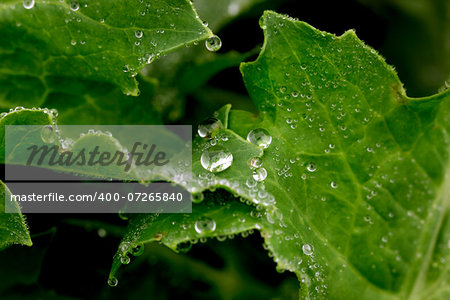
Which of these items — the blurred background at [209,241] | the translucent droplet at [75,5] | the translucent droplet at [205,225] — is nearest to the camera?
the translucent droplet at [205,225]

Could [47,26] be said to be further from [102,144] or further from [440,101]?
[440,101]

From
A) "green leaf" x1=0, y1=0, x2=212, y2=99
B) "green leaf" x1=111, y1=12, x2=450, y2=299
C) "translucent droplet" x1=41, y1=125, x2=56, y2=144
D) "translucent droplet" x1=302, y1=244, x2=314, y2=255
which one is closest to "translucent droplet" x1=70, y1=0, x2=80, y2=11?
"green leaf" x1=0, y1=0, x2=212, y2=99

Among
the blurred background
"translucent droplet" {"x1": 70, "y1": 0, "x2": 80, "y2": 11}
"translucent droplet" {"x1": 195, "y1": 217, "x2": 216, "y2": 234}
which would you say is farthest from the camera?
the blurred background

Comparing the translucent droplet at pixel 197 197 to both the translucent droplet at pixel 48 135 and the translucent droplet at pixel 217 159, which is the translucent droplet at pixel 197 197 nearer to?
the translucent droplet at pixel 217 159

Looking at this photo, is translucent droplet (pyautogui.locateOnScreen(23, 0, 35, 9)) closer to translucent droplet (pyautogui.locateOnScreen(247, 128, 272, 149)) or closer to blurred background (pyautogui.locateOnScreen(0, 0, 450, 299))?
blurred background (pyautogui.locateOnScreen(0, 0, 450, 299))

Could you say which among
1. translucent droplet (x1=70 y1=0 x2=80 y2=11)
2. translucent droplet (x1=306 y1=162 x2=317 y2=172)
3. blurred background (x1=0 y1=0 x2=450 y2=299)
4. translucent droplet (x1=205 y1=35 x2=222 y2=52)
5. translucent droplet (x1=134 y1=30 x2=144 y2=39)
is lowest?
blurred background (x1=0 y1=0 x2=450 y2=299)

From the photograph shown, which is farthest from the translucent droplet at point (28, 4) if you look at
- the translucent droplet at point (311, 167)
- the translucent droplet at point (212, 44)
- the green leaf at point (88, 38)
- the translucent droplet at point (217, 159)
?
the translucent droplet at point (311, 167)

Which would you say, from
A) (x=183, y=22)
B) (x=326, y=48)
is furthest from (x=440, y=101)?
(x=183, y=22)
